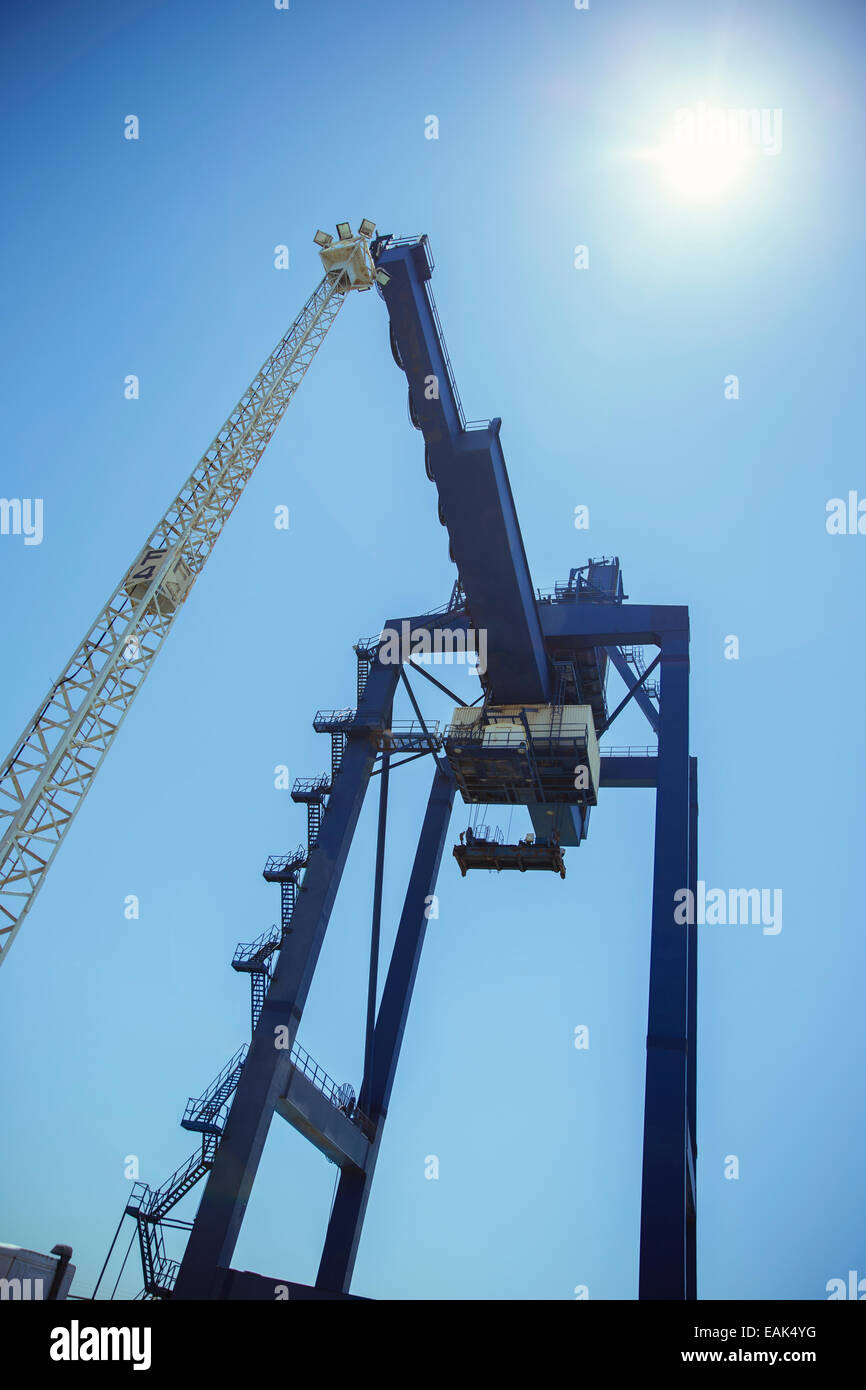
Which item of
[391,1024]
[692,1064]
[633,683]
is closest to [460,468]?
[633,683]

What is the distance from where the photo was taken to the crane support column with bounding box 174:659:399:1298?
16.6 metres

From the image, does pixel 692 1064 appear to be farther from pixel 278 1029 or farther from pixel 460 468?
pixel 460 468

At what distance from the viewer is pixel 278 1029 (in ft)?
60.3

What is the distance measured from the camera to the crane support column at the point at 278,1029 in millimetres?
16562

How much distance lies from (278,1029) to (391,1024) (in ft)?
18.7

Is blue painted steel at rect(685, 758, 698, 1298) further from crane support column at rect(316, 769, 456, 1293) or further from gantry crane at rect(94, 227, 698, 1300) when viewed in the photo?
crane support column at rect(316, 769, 456, 1293)

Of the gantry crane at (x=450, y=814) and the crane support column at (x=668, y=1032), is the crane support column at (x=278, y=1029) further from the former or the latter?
the crane support column at (x=668, y=1032)

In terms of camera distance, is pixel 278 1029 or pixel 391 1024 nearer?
pixel 278 1029

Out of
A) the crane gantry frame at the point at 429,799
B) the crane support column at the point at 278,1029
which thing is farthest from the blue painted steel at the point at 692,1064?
the crane support column at the point at 278,1029

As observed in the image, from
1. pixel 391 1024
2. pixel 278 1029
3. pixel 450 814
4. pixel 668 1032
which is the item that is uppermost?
pixel 450 814

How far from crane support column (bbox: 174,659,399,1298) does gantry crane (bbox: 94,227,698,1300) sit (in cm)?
4

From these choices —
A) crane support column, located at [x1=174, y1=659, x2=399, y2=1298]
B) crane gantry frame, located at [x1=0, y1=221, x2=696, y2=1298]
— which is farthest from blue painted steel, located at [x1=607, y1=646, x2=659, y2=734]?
crane support column, located at [x1=174, y1=659, x2=399, y2=1298]
